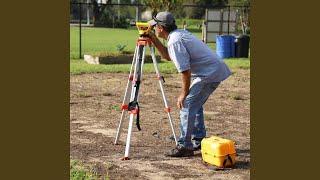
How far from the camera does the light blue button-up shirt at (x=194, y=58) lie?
25.2ft

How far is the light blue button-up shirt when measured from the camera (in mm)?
7688

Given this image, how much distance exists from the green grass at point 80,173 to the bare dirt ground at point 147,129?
136mm

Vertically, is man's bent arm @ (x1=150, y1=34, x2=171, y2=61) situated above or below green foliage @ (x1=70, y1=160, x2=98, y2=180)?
above

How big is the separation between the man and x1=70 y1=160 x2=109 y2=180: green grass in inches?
53.5

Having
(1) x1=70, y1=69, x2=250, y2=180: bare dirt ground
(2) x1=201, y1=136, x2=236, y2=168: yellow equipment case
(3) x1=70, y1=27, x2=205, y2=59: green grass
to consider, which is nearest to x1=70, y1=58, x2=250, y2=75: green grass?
(1) x1=70, y1=69, x2=250, y2=180: bare dirt ground

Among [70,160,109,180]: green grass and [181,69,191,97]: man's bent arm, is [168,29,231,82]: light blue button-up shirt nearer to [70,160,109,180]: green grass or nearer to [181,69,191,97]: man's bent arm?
[181,69,191,97]: man's bent arm

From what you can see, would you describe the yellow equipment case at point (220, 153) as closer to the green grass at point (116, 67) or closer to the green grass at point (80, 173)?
the green grass at point (80, 173)

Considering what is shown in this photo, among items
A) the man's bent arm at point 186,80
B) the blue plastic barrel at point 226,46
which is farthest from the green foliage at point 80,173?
the blue plastic barrel at point 226,46

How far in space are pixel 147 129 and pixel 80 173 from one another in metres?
3.11

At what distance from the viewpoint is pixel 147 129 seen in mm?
10016

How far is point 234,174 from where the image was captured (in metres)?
7.36

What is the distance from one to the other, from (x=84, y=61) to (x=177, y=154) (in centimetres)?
1428

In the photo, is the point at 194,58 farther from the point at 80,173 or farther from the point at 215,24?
the point at 215,24

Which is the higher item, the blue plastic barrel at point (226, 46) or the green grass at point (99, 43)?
the blue plastic barrel at point (226, 46)
